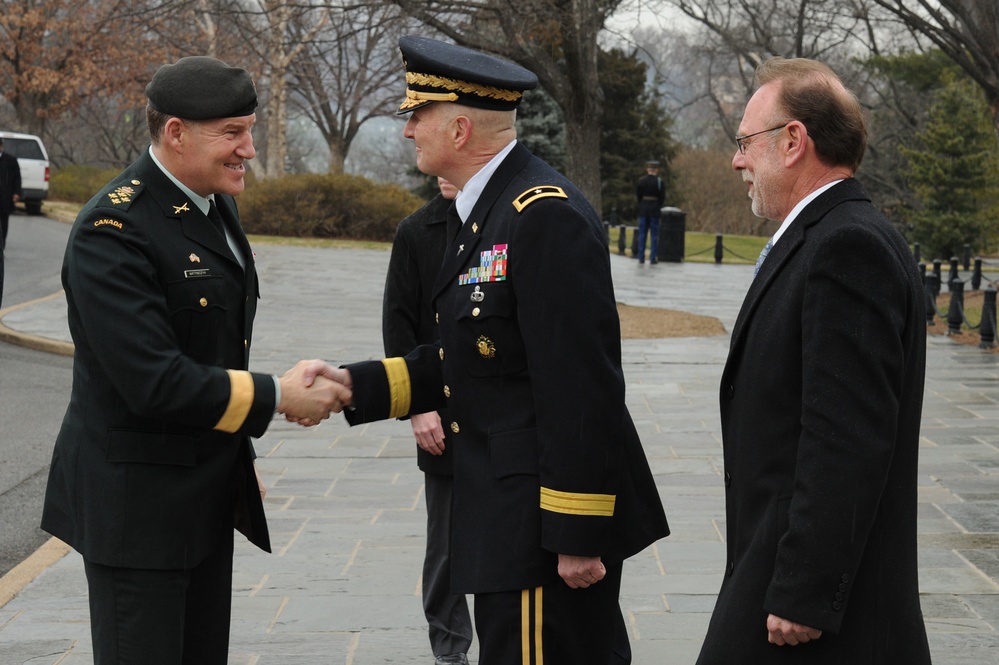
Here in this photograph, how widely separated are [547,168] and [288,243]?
22.8m

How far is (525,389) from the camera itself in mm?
2994

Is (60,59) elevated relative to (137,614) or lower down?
elevated

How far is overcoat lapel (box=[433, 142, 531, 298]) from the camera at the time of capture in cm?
314

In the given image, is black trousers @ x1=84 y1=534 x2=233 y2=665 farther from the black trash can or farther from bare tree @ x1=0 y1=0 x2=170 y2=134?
bare tree @ x1=0 y1=0 x2=170 y2=134

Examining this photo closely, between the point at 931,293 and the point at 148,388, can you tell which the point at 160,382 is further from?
the point at 931,293

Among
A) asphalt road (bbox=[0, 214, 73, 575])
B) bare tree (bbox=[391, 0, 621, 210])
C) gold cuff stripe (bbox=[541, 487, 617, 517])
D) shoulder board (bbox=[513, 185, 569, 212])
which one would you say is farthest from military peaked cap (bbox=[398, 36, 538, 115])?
bare tree (bbox=[391, 0, 621, 210])

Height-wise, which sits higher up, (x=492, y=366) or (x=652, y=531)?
(x=492, y=366)

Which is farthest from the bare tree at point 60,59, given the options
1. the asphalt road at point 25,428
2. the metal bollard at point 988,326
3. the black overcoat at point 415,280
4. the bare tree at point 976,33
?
the black overcoat at point 415,280

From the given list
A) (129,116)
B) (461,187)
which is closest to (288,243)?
(461,187)

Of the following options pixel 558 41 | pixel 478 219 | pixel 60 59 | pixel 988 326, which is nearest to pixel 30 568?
pixel 478 219

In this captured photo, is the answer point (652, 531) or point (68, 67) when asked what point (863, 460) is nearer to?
point (652, 531)

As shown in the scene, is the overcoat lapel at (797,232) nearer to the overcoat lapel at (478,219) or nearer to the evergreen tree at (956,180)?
the overcoat lapel at (478,219)

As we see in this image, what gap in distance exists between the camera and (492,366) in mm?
3031

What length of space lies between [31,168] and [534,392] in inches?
1077
